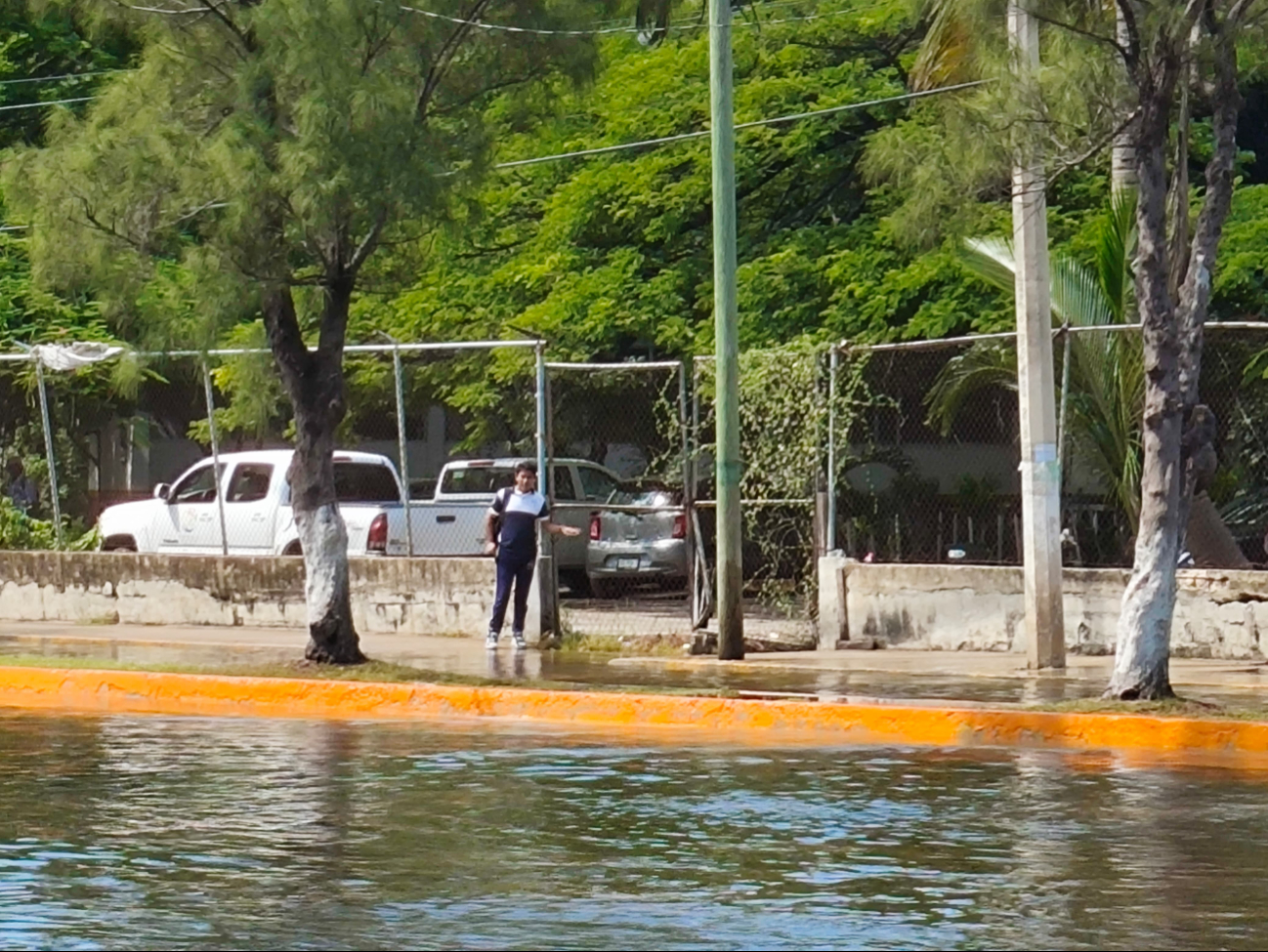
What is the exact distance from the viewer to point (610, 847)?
9820mm

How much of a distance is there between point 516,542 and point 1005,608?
4.02 m

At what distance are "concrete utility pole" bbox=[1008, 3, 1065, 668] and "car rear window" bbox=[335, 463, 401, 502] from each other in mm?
11361

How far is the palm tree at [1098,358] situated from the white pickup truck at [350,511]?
4.55 meters

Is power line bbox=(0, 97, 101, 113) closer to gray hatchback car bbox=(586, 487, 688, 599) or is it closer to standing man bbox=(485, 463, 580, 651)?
gray hatchback car bbox=(586, 487, 688, 599)

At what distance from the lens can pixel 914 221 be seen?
47.6 feet

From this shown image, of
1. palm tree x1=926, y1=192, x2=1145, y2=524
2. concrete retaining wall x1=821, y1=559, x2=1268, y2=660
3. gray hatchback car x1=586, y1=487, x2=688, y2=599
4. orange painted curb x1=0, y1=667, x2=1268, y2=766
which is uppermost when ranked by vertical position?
palm tree x1=926, y1=192, x2=1145, y2=524

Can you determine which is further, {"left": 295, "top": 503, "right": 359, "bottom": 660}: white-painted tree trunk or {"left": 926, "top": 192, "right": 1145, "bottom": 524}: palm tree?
{"left": 926, "top": 192, "right": 1145, "bottom": 524}: palm tree

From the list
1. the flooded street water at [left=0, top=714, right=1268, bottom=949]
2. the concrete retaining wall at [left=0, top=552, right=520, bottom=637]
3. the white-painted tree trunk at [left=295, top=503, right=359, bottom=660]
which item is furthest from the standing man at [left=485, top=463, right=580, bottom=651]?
the flooded street water at [left=0, top=714, right=1268, bottom=949]

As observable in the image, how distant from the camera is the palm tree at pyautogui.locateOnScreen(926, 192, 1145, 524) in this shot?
20.4 meters

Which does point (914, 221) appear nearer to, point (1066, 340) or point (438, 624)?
point (1066, 340)

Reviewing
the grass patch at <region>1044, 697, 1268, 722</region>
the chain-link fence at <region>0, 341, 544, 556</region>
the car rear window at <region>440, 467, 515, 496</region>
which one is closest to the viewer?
the grass patch at <region>1044, 697, 1268, 722</region>

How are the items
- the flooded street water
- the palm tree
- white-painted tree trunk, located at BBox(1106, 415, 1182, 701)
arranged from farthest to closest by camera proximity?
the palm tree
white-painted tree trunk, located at BBox(1106, 415, 1182, 701)
the flooded street water

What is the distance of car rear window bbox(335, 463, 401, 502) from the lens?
2711cm

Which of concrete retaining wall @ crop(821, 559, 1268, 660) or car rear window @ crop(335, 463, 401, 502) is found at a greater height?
car rear window @ crop(335, 463, 401, 502)
